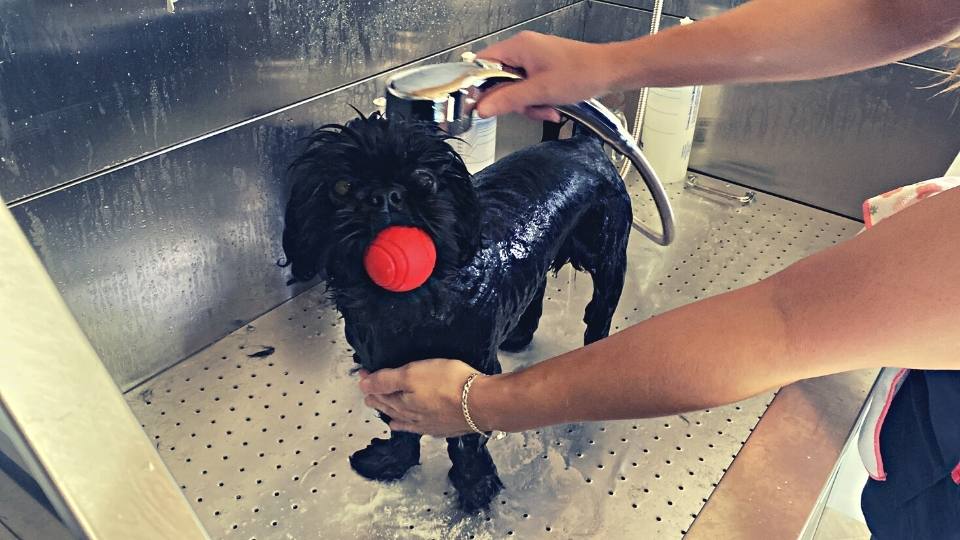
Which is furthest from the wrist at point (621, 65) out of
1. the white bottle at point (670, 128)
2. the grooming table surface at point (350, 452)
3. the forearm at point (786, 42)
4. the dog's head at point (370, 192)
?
the white bottle at point (670, 128)

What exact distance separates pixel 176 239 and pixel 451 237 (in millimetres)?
451

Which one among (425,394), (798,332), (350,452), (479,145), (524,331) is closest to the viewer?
(798,332)

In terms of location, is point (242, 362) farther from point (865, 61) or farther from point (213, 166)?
point (865, 61)

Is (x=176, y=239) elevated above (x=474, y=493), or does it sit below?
above

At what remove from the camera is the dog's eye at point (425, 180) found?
537mm

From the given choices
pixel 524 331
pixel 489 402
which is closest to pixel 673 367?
pixel 489 402

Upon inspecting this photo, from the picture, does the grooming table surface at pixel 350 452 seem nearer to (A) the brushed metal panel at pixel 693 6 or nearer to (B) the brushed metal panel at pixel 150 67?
(B) the brushed metal panel at pixel 150 67

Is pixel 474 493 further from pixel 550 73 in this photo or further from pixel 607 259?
pixel 550 73

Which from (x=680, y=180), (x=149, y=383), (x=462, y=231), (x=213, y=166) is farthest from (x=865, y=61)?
(x=149, y=383)

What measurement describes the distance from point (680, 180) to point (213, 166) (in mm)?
864

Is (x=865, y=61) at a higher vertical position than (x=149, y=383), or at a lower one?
higher

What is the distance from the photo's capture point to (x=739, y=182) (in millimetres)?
1386

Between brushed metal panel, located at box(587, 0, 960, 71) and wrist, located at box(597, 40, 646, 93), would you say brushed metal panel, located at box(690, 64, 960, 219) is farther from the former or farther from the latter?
wrist, located at box(597, 40, 646, 93)

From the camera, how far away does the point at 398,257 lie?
0.52m
